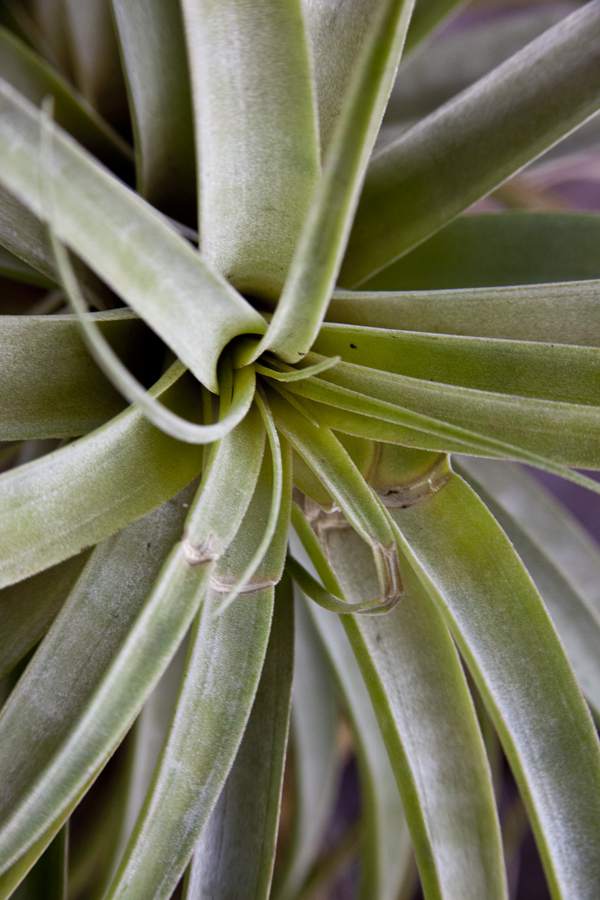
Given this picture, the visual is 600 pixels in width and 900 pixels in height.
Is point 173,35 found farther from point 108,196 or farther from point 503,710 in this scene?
point 503,710

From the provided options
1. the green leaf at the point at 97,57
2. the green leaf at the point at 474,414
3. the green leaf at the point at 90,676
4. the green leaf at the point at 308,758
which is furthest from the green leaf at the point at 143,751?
the green leaf at the point at 97,57

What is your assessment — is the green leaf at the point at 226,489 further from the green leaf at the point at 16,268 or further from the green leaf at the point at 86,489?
the green leaf at the point at 16,268

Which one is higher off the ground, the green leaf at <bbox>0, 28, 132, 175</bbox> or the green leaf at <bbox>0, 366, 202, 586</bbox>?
the green leaf at <bbox>0, 28, 132, 175</bbox>

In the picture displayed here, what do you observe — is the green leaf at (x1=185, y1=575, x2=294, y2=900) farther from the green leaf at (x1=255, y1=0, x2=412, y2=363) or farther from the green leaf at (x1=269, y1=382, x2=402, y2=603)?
the green leaf at (x1=255, y1=0, x2=412, y2=363)

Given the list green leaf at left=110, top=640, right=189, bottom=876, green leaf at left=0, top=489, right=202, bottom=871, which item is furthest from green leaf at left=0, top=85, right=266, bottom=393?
green leaf at left=110, top=640, right=189, bottom=876

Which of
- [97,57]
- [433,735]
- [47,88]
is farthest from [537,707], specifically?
[97,57]

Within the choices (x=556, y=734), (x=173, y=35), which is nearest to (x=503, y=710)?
(x=556, y=734)

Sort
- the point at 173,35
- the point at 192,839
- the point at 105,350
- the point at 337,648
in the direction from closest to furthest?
the point at 105,350, the point at 192,839, the point at 173,35, the point at 337,648
